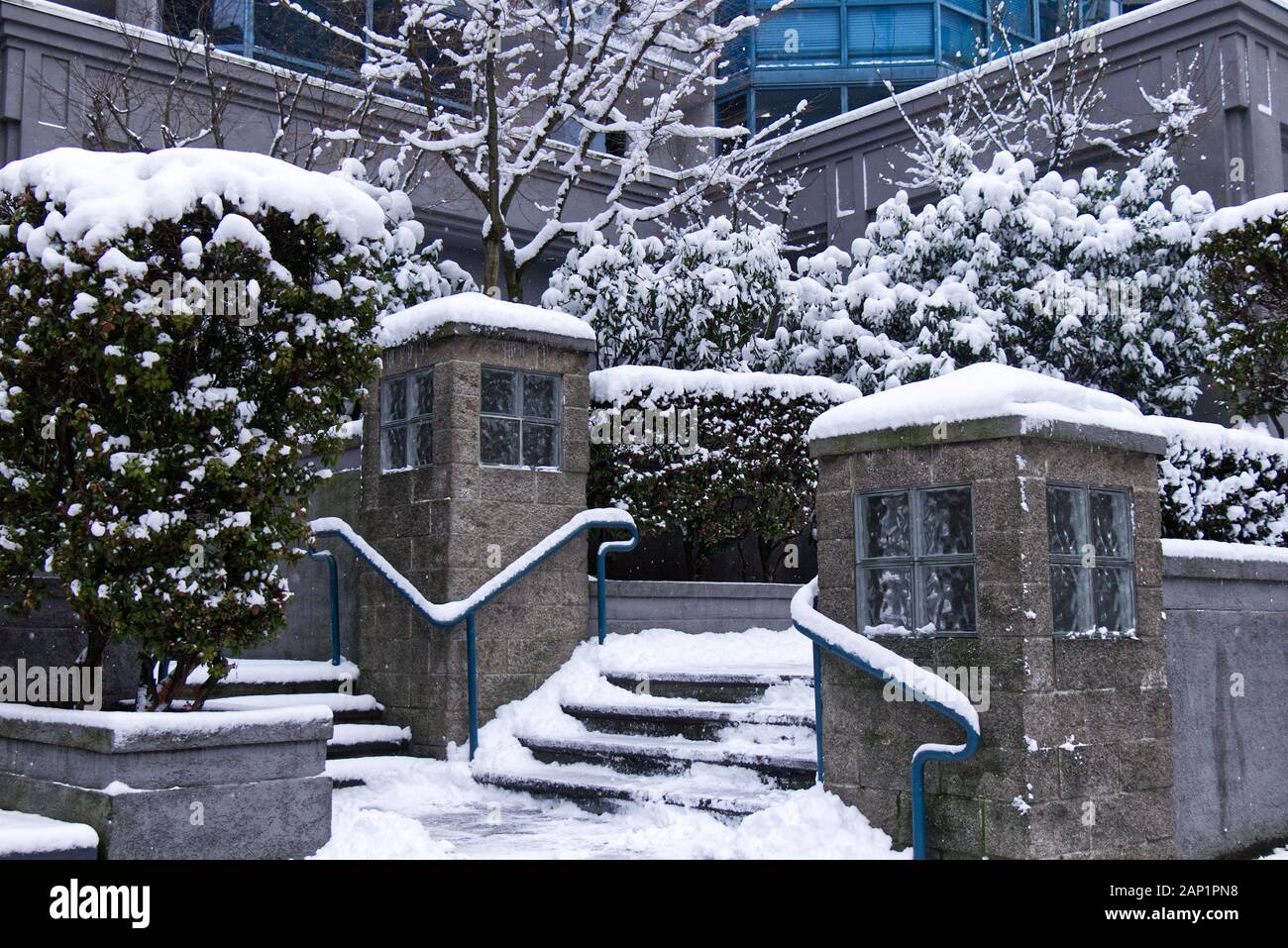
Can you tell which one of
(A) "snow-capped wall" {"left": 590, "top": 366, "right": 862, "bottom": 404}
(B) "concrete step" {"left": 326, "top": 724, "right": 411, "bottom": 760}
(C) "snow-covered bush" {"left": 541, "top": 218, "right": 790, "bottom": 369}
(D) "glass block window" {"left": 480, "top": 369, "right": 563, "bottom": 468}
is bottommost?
(B) "concrete step" {"left": 326, "top": 724, "right": 411, "bottom": 760}

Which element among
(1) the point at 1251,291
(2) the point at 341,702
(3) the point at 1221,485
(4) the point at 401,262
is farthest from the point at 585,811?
(4) the point at 401,262

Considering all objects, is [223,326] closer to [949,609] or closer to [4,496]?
[4,496]

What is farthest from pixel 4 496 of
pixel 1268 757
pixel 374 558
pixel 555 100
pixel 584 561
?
pixel 555 100

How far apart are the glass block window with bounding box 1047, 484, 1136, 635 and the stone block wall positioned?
0.23 feet

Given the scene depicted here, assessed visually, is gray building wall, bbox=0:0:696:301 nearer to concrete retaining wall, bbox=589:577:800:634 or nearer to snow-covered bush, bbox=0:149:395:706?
concrete retaining wall, bbox=589:577:800:634

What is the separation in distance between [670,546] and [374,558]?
12.3ft

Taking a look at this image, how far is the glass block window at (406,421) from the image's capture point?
347 inches

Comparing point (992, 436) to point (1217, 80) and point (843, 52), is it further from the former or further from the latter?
point (843, 52)

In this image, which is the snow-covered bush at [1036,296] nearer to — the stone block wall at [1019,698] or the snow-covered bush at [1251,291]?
the snow-covered bush at [1251,291]

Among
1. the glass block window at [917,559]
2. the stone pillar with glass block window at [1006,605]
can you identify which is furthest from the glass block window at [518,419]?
the glass block window at [917,559]

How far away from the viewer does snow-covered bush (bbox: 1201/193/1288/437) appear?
8852 mm

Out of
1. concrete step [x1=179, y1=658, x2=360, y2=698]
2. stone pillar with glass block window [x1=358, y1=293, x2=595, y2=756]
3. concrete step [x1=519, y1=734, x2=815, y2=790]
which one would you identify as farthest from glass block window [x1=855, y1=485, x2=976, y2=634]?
concrete step [x1=179, y1=658, x2=360, y2=698]
